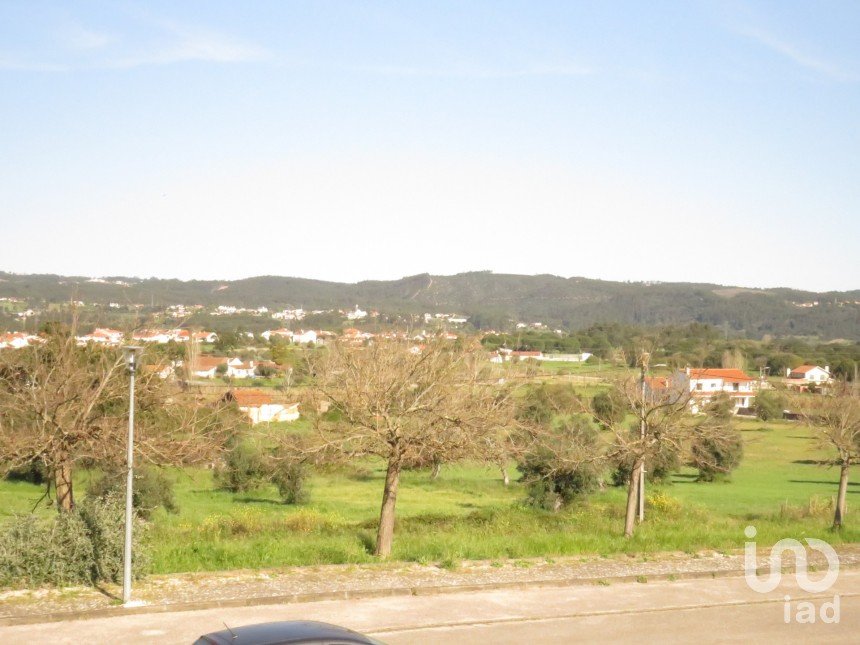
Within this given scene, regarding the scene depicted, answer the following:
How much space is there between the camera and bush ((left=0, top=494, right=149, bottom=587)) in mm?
11984

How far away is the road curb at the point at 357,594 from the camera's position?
10.7 m

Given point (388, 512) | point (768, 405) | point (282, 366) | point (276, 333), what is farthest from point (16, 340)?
point (276, 333)

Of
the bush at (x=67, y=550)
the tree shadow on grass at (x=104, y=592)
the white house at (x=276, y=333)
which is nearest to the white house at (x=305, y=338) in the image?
the bush at (x=67, y=550)

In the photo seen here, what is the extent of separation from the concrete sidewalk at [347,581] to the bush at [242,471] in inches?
962

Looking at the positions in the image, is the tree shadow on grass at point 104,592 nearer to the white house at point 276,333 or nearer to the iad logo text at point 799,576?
the iad logo text at point 799,576

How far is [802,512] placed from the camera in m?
26.8

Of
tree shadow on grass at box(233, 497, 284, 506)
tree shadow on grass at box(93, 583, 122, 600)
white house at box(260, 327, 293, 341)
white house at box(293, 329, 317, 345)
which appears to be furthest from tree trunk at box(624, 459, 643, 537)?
white house at box(260, 327, 293, 341)

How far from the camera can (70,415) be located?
15.0 meters

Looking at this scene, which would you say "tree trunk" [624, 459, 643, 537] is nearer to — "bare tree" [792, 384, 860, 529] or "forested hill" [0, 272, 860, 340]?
"bare tree" [792, 384, 860, 529]

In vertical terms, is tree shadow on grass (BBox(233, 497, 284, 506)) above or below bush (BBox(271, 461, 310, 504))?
below

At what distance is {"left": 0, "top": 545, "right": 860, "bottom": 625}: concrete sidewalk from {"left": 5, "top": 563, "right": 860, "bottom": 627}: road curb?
0.01m

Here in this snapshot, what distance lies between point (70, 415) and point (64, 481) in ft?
4.12

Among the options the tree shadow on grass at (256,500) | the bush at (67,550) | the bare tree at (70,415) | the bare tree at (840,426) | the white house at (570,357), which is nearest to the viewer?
the bush at (67,550)

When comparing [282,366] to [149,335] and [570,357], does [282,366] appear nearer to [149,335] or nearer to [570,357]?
[149,335]
